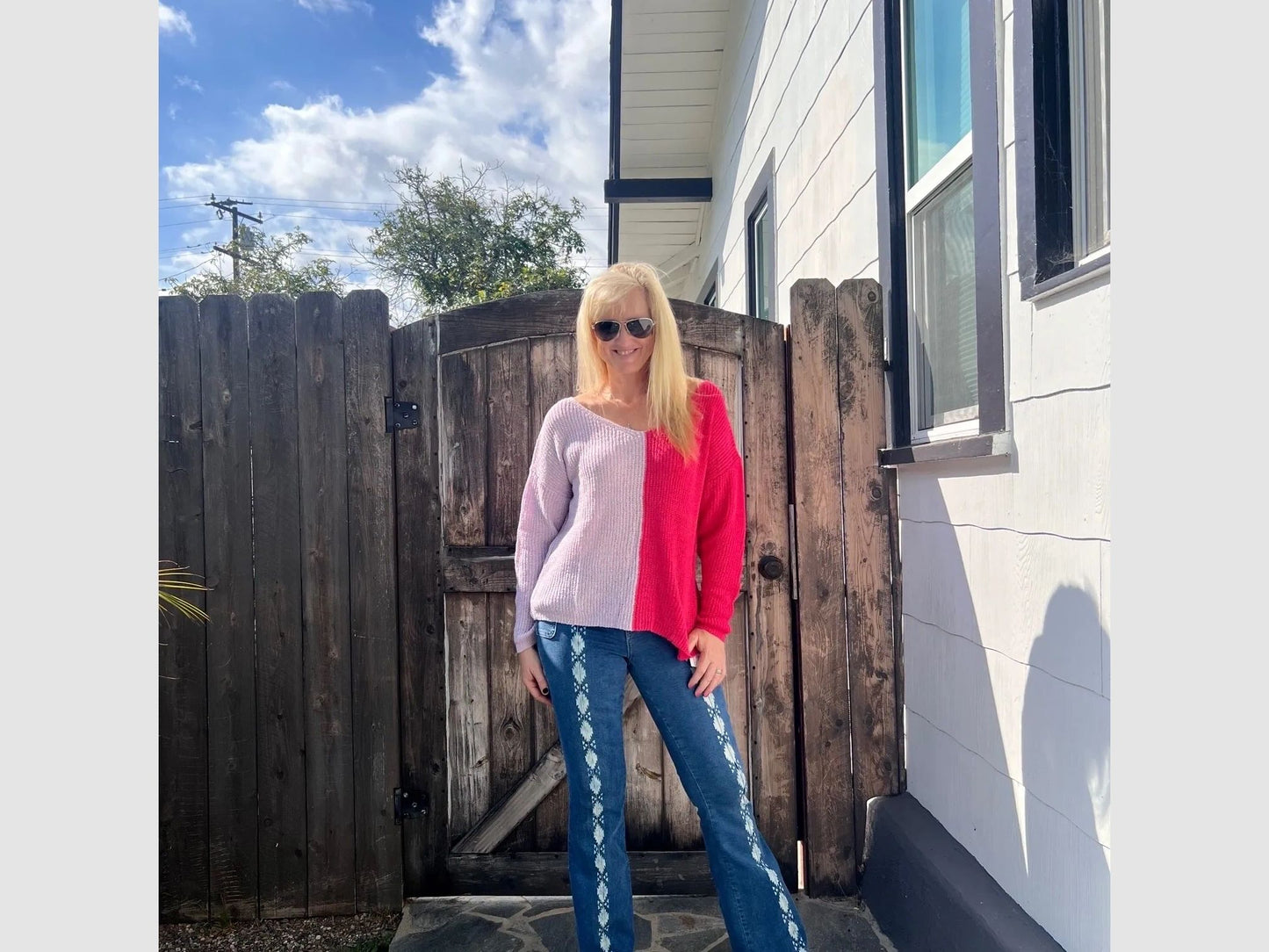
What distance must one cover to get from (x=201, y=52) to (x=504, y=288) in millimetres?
15635

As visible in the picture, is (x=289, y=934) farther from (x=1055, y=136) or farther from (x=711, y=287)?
(x=711, y=287)

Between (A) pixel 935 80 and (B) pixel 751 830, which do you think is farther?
(A) pixel 935 80

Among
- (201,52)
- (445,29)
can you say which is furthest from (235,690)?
(201,52)

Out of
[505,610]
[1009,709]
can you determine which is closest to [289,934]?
[505,610]

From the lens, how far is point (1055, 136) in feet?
5.25

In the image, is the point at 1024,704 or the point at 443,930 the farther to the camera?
the point at 443,930

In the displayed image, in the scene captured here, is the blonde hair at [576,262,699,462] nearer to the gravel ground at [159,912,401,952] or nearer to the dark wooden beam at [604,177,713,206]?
the gravel ground at [159,912,401,952]

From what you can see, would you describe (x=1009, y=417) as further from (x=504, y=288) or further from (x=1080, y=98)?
(x=504, y=288)

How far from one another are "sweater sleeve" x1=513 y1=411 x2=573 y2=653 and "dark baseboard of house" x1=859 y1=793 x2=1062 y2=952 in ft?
3.69

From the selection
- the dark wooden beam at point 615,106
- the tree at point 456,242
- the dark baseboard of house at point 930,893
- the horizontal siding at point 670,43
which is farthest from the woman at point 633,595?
the tree at point 456,242

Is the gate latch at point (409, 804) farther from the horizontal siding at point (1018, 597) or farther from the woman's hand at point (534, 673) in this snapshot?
the horizontal siding at point (1018, 597)

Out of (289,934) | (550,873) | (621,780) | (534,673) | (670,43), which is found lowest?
(289,934)

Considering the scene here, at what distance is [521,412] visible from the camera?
8.36 feet

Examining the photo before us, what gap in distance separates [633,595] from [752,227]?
3795 millimetres
